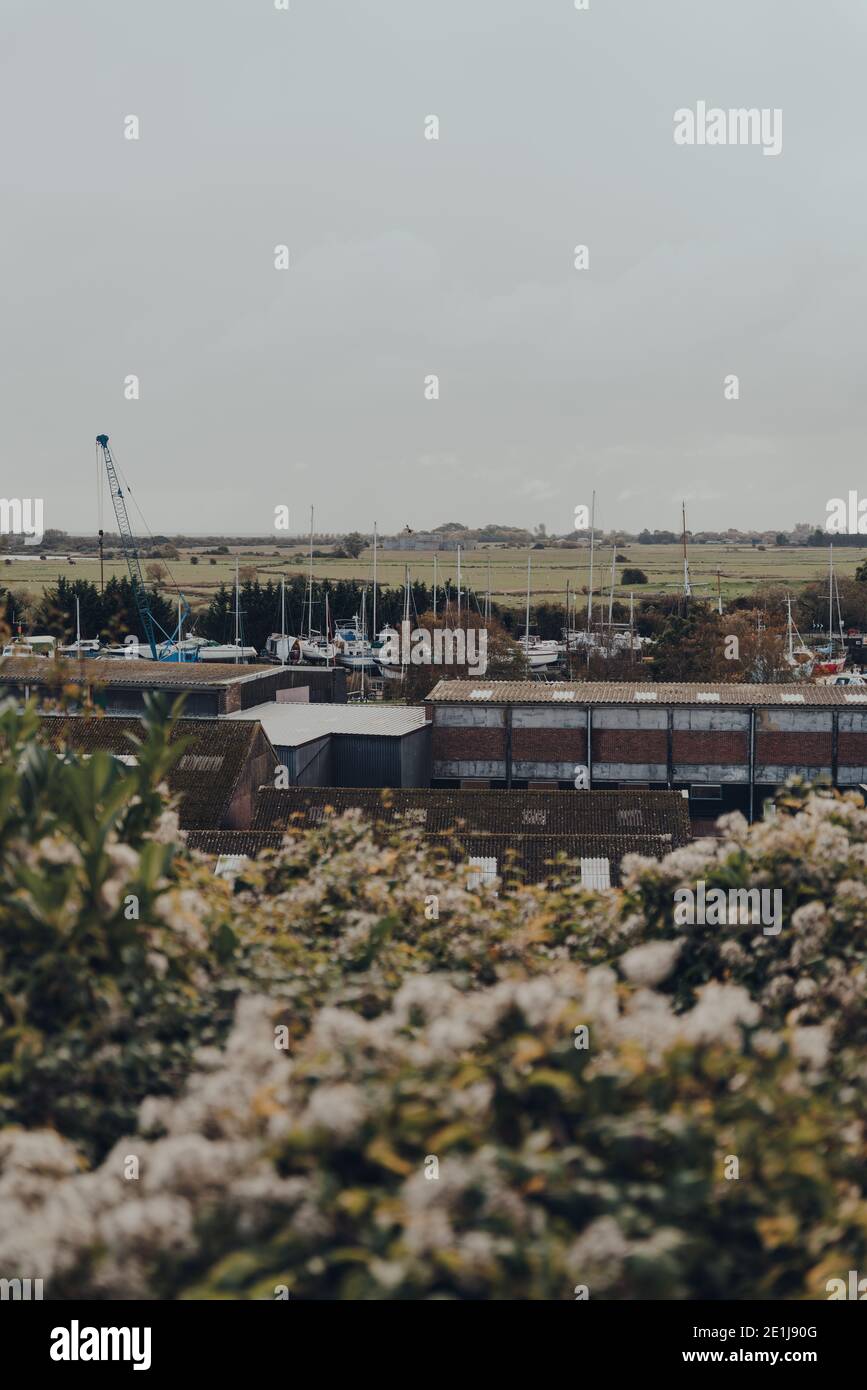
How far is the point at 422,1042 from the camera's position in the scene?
18.0 ft

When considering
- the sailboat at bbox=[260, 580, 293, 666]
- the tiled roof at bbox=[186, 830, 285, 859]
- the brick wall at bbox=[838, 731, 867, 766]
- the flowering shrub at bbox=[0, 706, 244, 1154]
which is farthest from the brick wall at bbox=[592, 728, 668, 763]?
the sailboat at bbox=[260, 580, 293, 666]

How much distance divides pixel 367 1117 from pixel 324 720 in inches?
1416

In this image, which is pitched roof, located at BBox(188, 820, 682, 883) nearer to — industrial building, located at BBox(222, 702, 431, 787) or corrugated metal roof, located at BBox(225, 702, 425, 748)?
industrial building, located at BBox(222, 702, 431, 787)

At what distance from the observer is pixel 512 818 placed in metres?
29.9

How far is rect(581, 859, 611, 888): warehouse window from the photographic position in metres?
24.3

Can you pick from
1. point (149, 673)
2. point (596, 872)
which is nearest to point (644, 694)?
point (596, 872)

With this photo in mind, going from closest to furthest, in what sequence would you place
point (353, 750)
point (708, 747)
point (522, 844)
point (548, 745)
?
point (522, 844) → point (353, 750) → point (708, 747) → point (548, 745)

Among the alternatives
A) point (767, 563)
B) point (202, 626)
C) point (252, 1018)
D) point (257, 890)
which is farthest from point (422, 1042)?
point (767, 563)

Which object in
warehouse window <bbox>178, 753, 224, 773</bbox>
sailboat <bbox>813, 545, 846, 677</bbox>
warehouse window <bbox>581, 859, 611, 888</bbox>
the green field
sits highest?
the green field

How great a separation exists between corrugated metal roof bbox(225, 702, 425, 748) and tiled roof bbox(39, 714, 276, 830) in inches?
153

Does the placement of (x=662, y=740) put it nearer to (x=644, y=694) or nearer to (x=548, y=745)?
(x=644, y=694)

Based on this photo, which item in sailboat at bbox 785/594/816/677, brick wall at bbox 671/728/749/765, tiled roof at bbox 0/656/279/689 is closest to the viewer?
brick wall at bbox 671/728/749/765

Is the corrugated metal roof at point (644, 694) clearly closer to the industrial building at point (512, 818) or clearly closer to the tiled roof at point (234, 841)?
the industrial building at point (512, 818)
